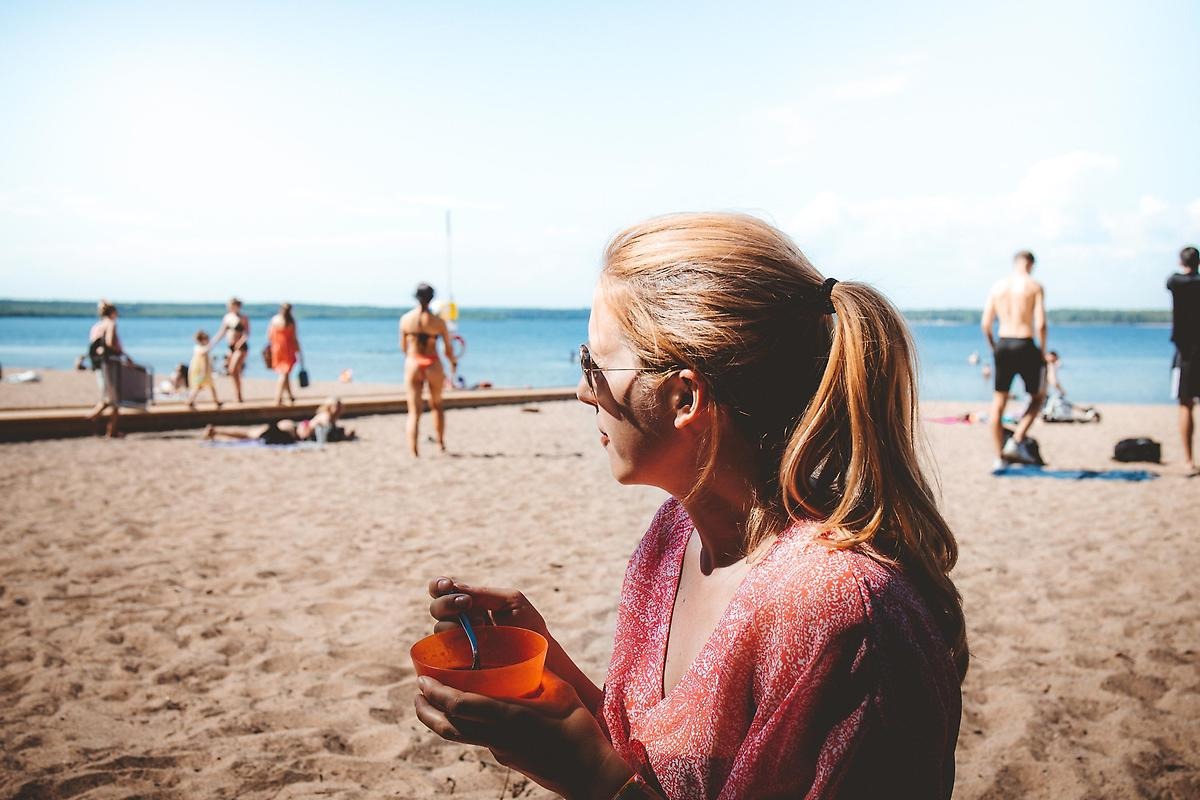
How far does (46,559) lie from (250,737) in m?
3.18

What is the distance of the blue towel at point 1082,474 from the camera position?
8562mm

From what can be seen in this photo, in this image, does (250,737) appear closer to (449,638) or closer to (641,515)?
(449,638)

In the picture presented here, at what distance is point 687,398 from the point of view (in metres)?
1.45

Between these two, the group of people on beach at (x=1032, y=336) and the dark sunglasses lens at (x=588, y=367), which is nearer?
the dark sunglasses lens at (x=588, y=367)

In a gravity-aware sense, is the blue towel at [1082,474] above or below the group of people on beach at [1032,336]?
below

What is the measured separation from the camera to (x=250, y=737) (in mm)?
3139

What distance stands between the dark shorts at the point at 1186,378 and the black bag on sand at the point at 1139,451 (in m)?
1.42

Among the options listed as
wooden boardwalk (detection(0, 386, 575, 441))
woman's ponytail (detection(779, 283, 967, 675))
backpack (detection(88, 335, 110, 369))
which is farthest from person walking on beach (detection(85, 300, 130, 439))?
woman's ponytail (detection(779, 283, 967, 675))

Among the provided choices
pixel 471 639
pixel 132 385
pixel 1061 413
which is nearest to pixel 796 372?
pixel 471 639

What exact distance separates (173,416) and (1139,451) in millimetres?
12949

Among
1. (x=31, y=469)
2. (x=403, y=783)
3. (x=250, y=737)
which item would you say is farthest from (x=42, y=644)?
(x=31, y=469)

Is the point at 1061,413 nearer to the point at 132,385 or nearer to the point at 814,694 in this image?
the point at 132,385

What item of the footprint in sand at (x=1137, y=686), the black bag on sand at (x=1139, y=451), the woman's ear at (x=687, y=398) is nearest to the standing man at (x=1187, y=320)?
the black bag on sand at (x=1139, y=451)

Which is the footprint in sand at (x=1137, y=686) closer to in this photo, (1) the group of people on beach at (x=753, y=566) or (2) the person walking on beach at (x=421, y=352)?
(1) the group of people on beach at (x=753, y=566)
